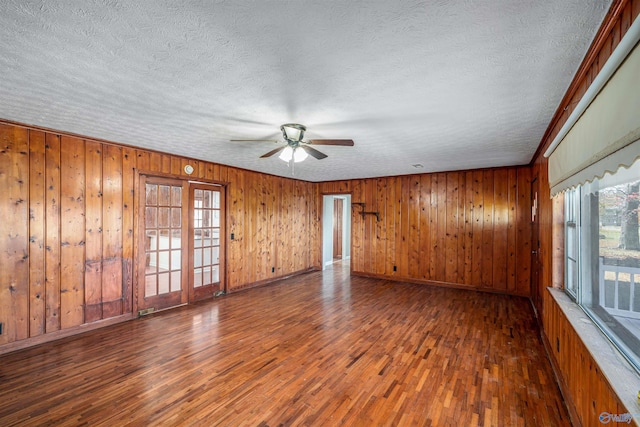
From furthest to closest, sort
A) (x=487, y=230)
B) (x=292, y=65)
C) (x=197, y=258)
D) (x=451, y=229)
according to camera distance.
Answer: (x=451, y=229), (x=487, y=230), (x=197, y=258), (x=292, y=65)

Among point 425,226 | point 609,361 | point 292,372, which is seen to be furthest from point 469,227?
point 292,372

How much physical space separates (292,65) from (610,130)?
66.5 inches

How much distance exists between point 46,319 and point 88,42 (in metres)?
3.26

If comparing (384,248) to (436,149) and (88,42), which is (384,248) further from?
(88,42)

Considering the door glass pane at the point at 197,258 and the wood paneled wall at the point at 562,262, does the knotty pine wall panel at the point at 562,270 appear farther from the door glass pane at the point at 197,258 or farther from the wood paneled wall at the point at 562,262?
the door glass pane at the point at 197,258

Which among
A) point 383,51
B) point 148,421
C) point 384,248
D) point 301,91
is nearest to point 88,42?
point 301,91

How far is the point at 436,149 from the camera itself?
13.0 ft

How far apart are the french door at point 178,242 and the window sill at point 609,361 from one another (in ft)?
15.6

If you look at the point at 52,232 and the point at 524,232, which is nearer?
the point at 52,232

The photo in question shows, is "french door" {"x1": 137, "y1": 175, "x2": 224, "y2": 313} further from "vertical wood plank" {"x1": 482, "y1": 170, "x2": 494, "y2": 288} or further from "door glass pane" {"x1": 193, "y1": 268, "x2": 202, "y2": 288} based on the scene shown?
"vertical wood plank" {"x1": 482, "y1": 170, "x2": 494, "y2": 288}

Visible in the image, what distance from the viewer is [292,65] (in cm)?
179

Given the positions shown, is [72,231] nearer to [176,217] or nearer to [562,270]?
[176,217]

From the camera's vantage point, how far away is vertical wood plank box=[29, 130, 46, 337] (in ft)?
10.1

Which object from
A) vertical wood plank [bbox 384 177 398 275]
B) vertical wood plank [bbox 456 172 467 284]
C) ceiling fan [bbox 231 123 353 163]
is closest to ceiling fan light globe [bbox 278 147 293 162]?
ceiling fan [bbox 231 123 353 163]
